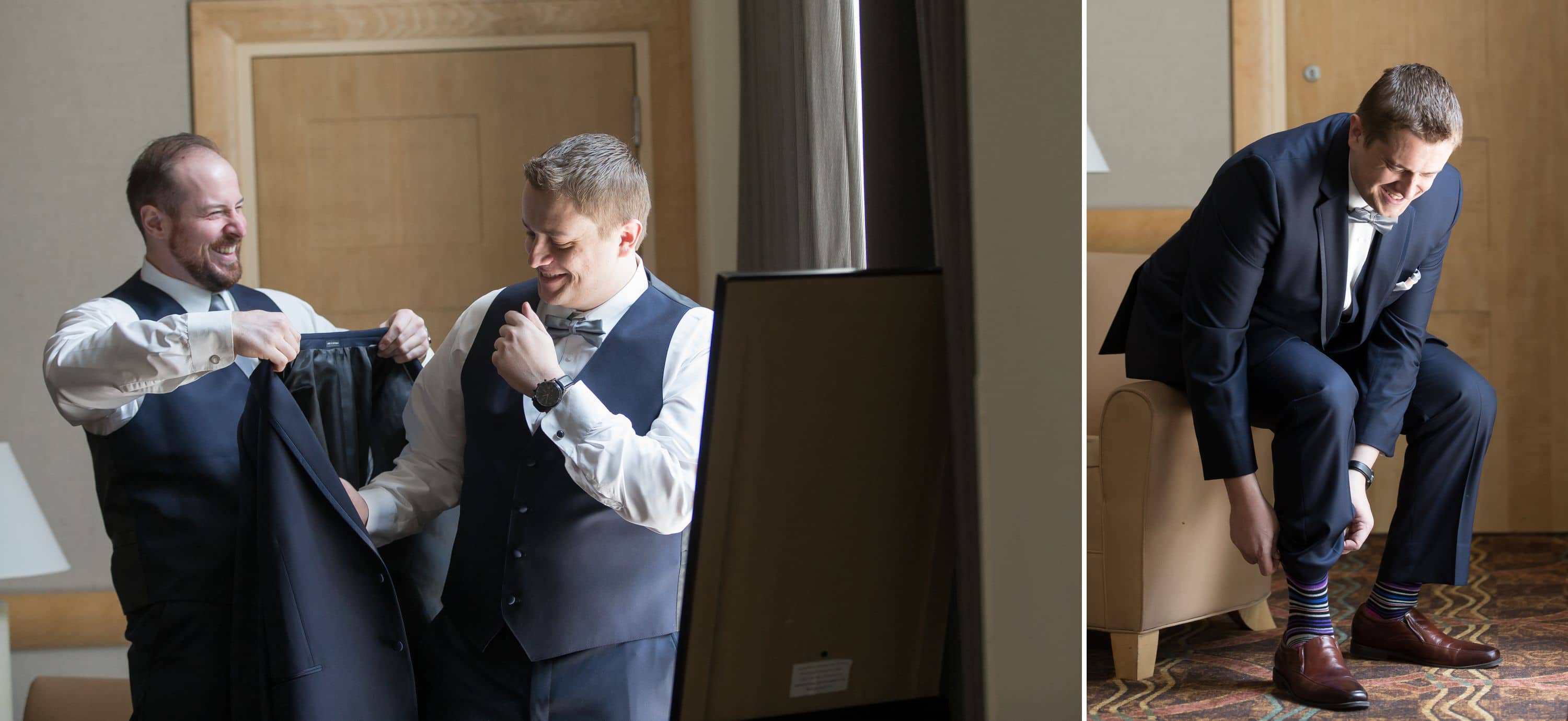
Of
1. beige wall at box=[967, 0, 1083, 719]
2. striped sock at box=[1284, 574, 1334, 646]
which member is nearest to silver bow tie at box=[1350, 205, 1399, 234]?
striped sock at box=[1284, 574, 1334, 646]

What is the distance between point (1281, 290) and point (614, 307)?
4.79 feet

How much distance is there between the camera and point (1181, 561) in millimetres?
2395

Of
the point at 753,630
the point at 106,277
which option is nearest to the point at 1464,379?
the point at 753,630

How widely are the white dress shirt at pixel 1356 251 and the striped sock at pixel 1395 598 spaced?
59cm

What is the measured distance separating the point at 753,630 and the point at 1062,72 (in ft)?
1.80

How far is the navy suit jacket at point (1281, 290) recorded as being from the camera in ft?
7.33

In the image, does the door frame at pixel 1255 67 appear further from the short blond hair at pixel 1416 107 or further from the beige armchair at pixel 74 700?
the beige armchair at pixel 74 700

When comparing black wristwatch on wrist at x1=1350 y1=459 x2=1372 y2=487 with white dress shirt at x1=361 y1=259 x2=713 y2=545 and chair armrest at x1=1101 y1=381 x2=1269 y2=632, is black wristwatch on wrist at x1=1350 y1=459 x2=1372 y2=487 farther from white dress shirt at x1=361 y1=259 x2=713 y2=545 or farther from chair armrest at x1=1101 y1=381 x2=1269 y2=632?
white dress shirt at x1=361 y1=259 x2=713 y2=545

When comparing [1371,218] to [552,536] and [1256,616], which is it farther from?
[552,536]

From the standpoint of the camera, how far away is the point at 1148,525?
233 centimetres

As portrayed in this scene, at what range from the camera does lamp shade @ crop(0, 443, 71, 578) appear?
2631 mm

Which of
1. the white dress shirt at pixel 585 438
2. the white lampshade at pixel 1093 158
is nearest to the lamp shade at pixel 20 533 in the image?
the white dress shirt at pixel 585 438

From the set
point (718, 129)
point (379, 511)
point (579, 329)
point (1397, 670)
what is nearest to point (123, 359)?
point (379, 511)

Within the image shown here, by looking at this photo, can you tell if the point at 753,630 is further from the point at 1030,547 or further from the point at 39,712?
the point at 39,712
